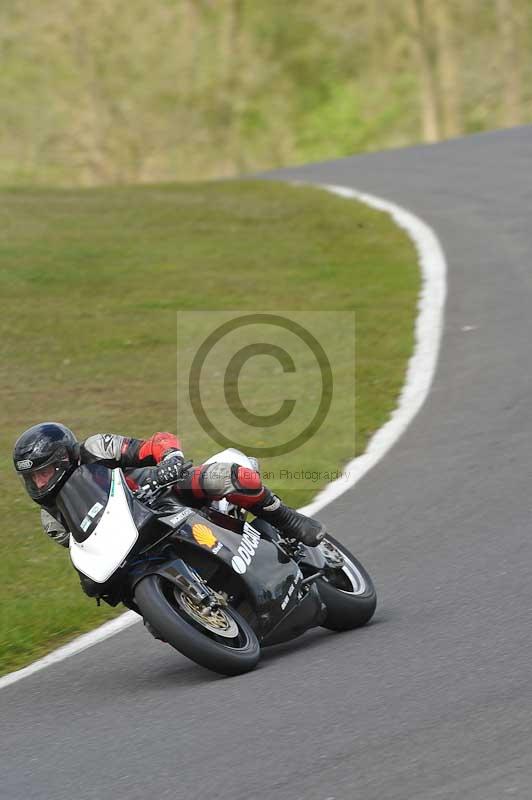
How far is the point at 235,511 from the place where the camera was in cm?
645

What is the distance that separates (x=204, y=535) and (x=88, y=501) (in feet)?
1.98

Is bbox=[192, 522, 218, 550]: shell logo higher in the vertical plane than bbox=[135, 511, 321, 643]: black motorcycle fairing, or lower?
higher

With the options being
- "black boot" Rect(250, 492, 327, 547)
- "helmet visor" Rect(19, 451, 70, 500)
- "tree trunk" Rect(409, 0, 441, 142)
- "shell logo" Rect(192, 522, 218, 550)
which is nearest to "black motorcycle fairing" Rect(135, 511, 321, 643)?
"shell logo" Rect(192, 522, 218, 550)

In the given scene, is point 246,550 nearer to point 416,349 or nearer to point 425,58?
point 416,349

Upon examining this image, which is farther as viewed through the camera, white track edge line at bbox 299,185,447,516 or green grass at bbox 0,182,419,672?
white track edge line at bbox 299,185,447,516

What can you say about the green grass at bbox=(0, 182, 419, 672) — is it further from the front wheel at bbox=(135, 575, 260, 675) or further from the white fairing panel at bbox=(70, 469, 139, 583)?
the front wheel at bbox=(135, 575, 260, 675)

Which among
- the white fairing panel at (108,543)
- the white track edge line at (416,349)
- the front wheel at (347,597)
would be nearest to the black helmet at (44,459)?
the white fairing panel at (108,543)

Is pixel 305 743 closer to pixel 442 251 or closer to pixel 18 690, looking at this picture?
pixel 18 690

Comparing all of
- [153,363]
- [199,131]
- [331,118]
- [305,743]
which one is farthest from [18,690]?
[331,118]

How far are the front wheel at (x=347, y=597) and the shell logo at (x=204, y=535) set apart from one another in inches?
28.5


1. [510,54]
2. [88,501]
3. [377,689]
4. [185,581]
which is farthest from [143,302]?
[510,54]

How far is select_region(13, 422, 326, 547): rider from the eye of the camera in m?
5.99

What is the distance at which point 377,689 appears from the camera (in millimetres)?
5340

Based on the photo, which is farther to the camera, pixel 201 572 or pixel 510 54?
pixel 510 54
